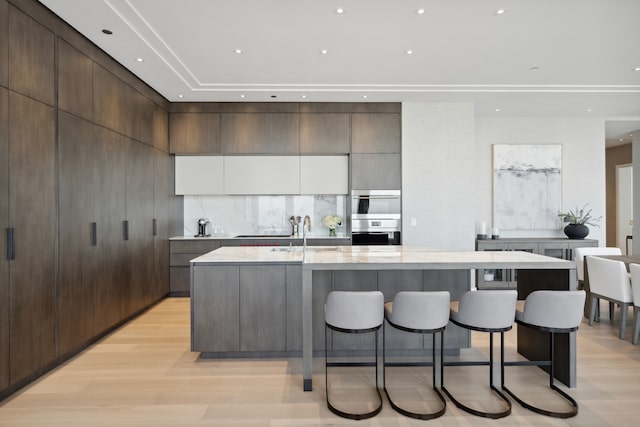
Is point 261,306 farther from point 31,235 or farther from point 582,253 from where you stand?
point 582,253

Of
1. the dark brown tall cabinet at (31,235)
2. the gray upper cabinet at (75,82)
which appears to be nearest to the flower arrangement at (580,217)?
the gray upper cabinet at (75,82)

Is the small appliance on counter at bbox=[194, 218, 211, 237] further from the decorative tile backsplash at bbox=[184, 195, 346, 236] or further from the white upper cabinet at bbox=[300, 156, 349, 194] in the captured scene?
the white upper cabinet at bbox=[300, 156, 349, 194]

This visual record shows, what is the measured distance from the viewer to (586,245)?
5.63 m

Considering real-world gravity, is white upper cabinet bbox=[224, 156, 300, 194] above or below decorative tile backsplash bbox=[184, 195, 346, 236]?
above

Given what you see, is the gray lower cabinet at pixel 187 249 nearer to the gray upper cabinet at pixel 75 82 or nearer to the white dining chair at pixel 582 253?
the gray upper cabinet at pixel 75 82

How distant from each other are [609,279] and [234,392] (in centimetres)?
368

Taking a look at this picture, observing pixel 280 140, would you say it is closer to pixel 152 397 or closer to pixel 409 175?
pixel 409 175

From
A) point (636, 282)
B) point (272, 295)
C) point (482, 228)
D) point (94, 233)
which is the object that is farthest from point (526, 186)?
point (94, 233)

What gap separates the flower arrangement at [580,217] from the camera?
583cm

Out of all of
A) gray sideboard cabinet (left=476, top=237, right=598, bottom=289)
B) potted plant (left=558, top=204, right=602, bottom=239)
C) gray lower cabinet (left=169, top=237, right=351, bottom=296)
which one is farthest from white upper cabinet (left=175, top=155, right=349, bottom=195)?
potted plant (left=558, top=204, right=602, bottom=239)

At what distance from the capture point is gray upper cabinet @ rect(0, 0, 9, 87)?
94.2 inches

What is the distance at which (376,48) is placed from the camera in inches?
143

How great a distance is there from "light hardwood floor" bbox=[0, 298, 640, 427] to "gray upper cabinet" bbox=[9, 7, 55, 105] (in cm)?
209

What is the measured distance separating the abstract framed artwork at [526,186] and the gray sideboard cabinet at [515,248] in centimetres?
46
